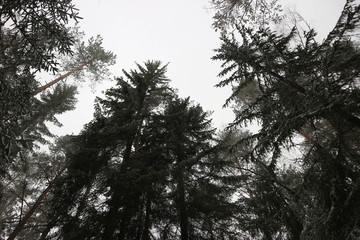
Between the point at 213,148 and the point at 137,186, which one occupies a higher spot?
the point at 213,148

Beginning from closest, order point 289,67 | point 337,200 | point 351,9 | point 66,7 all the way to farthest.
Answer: point 337,200, point 351,9, point 289,67, point 66,7

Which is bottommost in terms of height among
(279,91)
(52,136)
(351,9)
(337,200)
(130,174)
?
(337,200)

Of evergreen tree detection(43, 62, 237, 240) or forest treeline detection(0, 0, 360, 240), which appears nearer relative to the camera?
forest treeline detection(0, 0, 360, 240)

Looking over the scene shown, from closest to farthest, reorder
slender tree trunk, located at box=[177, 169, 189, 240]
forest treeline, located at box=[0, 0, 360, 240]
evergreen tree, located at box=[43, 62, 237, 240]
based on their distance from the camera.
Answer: forest treeline, located at box=[0, 0, 360, 240] → evergreen tree, located at box=[43, 62, 237, 240] → slender tree trunk, located at box=[177, 169, 189, 240]

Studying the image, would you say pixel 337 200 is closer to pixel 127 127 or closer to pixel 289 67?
pixel 289 67

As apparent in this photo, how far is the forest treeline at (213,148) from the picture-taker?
9.70 ft

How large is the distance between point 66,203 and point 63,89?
1227 cm

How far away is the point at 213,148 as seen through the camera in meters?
7.07

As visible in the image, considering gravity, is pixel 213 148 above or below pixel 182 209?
above

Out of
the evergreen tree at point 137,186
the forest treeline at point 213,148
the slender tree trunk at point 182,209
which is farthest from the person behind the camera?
the slender tree trunk at point 182,209

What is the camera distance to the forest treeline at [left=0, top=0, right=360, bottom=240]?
2.96 m

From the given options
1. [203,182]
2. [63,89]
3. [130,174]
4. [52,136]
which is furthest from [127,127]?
[52,136]

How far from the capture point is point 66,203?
6.04 meters

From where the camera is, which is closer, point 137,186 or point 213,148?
point 137,186
